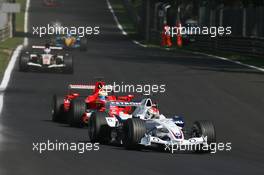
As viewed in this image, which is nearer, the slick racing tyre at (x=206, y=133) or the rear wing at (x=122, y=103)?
the slick racing tyre at (x=206, y=133)

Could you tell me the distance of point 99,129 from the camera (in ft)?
54.3

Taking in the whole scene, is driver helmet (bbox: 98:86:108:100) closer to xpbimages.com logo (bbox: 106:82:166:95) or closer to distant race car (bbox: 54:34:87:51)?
xpbimages.com logo (bbox: 106:82:166:95)

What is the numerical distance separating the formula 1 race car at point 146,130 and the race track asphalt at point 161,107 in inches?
7.9

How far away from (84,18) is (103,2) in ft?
60.6

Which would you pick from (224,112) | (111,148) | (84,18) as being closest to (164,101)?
(224,112)

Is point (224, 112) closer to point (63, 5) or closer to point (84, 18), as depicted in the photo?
point (84, 18)

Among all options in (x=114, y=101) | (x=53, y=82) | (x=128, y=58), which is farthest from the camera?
(x=128, y=58)

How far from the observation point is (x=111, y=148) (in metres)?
16.2

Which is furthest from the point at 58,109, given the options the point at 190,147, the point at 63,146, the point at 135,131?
the point at 190,147

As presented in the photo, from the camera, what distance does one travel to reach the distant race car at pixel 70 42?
4653 cm

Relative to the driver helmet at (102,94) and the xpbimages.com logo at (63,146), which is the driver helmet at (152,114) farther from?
the driver helmet at (102,94)

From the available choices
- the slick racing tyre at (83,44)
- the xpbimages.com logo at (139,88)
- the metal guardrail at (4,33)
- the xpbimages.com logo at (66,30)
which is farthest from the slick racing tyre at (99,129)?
the xpbimages.com logo at (66,30)

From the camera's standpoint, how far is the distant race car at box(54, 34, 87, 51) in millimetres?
46531

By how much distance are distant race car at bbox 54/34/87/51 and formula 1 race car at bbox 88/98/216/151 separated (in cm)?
2922
